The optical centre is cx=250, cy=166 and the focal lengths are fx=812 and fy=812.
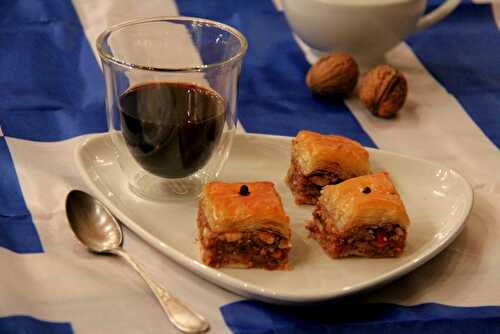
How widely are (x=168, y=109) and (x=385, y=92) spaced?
49 cm

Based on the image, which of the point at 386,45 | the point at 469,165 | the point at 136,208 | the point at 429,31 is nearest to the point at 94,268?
the point at 136,208

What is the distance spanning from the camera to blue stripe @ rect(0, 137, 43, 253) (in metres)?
1.06

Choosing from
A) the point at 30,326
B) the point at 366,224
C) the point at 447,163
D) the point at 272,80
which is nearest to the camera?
the point at 30,326

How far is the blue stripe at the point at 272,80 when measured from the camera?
1461 mm

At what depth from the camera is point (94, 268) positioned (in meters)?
1.02

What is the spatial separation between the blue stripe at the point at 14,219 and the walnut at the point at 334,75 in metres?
0.58

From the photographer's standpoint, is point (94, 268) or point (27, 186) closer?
point (94, 268)

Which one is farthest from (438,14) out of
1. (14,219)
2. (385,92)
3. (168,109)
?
(14,219)

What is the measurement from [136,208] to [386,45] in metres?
0.71

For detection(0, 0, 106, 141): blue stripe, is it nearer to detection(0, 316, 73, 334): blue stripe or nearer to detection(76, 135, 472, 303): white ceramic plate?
detection(76, 135, 472, 303): white ceramic plate

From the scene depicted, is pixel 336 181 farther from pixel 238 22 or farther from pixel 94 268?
pixel 238 22

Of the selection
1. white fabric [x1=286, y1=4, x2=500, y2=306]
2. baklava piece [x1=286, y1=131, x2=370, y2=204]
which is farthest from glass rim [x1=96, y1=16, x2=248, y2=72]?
white fabric [x1=286, y1=4, x2=500, y2=306]

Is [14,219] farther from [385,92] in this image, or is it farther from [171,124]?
[385,92]

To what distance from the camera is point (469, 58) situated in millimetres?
1741
